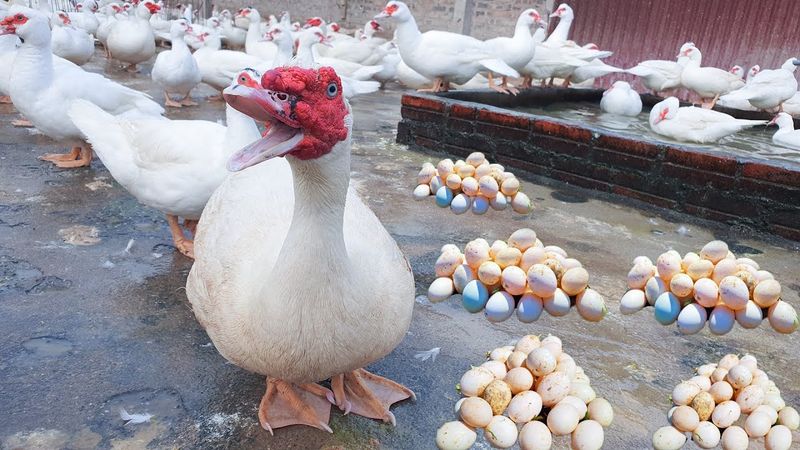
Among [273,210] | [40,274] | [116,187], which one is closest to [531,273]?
[273,210]

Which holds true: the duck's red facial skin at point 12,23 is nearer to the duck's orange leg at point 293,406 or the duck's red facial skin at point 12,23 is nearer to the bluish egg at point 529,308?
the duck's orange leg at point 293,406

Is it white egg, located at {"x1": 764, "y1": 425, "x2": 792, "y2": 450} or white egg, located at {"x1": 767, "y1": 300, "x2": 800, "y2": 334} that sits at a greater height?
white egg, located at {"x1": 767, "y1": 300, "x2": 800, "y2": 334}

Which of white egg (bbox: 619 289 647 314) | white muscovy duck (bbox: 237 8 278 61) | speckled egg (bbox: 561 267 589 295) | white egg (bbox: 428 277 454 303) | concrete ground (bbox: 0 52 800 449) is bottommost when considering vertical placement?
concrete ground (bbox: 0 52 800 449)

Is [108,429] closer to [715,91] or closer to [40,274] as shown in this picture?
[40,274]

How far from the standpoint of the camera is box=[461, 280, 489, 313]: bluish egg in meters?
1.63

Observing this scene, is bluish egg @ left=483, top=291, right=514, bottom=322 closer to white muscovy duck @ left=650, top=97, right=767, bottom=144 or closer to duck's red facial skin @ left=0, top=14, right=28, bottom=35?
duck's red facial skin @ left=0, top=14, right=28, bottom=35

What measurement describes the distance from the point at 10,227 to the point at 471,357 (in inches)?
112

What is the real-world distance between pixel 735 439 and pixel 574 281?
0.52 metres

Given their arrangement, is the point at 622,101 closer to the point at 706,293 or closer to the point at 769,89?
the point at 769,89

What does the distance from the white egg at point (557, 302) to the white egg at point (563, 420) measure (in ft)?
0.82

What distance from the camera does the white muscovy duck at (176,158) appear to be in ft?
10.5

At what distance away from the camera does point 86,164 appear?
15.3 ft

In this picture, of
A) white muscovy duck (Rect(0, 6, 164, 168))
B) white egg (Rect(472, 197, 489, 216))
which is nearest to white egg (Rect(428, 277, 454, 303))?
white egg (Rect(472, 197, 489, 216))

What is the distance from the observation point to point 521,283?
1.60m
